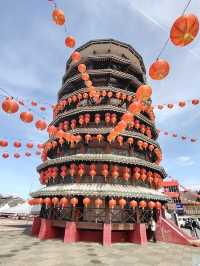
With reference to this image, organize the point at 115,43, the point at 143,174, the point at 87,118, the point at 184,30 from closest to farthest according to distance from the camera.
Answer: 1. the point at 184,30
2. the point at 143,174
3. the point at 87,118
4. the point at 115,43

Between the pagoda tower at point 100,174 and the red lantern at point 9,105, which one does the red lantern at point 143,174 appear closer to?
the pagoda tower at point 100,174

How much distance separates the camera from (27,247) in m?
13.6

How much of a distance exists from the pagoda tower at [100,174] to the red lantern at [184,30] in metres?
11.9

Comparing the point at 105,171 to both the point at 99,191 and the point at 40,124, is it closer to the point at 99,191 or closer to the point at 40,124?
the point at 99,191

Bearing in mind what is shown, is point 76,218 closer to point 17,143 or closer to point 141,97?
point 17,143

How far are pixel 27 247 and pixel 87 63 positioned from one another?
2159cm

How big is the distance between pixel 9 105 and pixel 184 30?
910cm

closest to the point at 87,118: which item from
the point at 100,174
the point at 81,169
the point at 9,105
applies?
the point at 81,169

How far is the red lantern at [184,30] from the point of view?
6.84m

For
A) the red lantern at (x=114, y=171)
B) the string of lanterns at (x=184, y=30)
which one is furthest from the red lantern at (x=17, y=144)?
the string of lanterns at (x=184, y=30)

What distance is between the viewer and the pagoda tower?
16344 mm

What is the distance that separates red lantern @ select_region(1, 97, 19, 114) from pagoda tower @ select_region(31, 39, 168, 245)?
Result: 6.31 meters

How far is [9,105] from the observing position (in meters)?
10.8

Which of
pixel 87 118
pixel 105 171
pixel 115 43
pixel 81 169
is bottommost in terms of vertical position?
pixel 105 171
